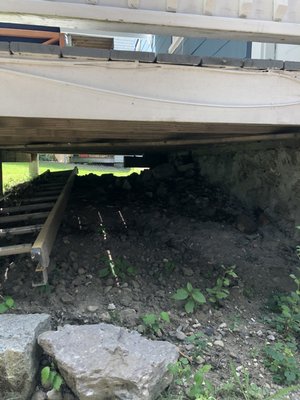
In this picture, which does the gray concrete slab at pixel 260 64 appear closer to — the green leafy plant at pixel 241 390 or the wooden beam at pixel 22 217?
the green leafy plant at pixel 241 390

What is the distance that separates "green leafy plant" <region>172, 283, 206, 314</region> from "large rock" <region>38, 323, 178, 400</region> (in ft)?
2.19

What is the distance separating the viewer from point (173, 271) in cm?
391

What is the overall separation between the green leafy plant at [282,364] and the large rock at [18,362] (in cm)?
161

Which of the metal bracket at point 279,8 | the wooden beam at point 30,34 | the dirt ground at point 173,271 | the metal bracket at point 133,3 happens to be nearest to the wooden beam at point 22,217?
the dirt ground at point 173,271

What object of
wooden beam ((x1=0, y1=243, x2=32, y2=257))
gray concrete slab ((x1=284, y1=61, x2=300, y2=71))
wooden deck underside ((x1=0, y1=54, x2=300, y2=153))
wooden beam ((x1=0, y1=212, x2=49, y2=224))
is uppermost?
gray concrete slab ((x1=284, y1=61, x2=300, y2=71))

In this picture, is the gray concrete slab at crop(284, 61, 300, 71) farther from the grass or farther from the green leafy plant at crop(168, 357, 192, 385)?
the grass

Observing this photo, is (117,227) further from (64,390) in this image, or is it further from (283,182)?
(64,390)

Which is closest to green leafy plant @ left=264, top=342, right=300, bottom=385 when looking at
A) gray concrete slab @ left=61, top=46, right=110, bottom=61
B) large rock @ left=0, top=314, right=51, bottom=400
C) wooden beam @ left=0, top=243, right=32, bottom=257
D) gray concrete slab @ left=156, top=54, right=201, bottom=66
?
large rock @ left=0, top=314, right=51, bottom=400

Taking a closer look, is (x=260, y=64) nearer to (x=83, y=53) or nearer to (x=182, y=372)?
(x=83, y=53)

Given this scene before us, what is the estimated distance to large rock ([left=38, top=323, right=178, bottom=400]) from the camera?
7.53 ft

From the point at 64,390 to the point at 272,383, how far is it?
1.38m

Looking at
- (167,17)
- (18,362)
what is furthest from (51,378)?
(167,17)

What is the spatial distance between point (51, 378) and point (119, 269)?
56.9 inches

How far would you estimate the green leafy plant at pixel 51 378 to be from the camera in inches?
94.3
